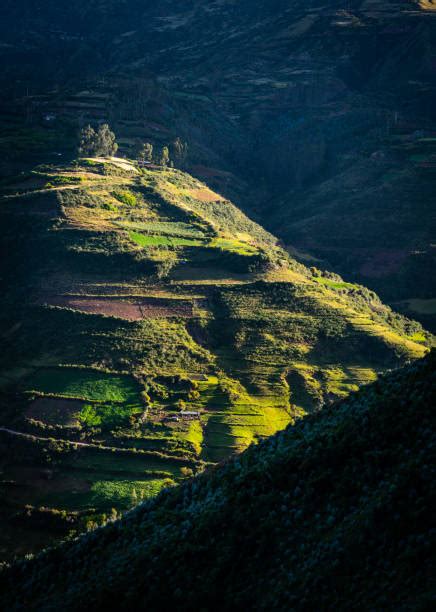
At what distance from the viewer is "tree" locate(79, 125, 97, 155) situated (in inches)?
4163

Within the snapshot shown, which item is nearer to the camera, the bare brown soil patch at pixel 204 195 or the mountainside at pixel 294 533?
the mountainside at pixel 294 533

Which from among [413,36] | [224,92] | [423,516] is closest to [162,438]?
[423,516]

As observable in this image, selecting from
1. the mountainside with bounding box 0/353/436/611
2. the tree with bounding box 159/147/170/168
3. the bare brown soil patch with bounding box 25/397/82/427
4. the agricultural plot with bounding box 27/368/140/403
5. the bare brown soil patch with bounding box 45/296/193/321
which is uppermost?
the tree with bounding box 159/147/170/168

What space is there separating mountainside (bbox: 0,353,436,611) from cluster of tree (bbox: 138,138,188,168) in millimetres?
90682

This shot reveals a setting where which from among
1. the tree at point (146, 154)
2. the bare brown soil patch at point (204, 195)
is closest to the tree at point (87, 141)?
the tree at point (146, 154)

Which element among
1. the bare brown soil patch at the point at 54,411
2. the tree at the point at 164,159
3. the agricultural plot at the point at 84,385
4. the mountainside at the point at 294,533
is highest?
the tree at the point at 164,159

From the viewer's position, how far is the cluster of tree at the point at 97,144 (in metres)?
106

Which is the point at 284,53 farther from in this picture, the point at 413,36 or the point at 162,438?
the point at 162,438

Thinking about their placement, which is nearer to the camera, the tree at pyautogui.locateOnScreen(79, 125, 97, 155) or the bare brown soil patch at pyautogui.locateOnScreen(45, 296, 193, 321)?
the bare brown soil patch at pyautogui.locateOnScreen(45, 296, 193, 321)

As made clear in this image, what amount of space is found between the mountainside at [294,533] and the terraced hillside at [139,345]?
690 inches

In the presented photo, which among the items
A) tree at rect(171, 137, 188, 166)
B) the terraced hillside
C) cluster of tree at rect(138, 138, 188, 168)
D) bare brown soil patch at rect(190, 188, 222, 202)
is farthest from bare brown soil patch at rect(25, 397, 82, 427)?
tree at rect(171, 137, 188, 166)

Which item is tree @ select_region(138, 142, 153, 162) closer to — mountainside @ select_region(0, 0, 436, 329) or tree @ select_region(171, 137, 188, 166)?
mountainside @ select_region(0, 0, 436, 329)

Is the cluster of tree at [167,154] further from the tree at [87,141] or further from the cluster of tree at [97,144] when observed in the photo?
the tree at [87,141]

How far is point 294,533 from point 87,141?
93.9m
